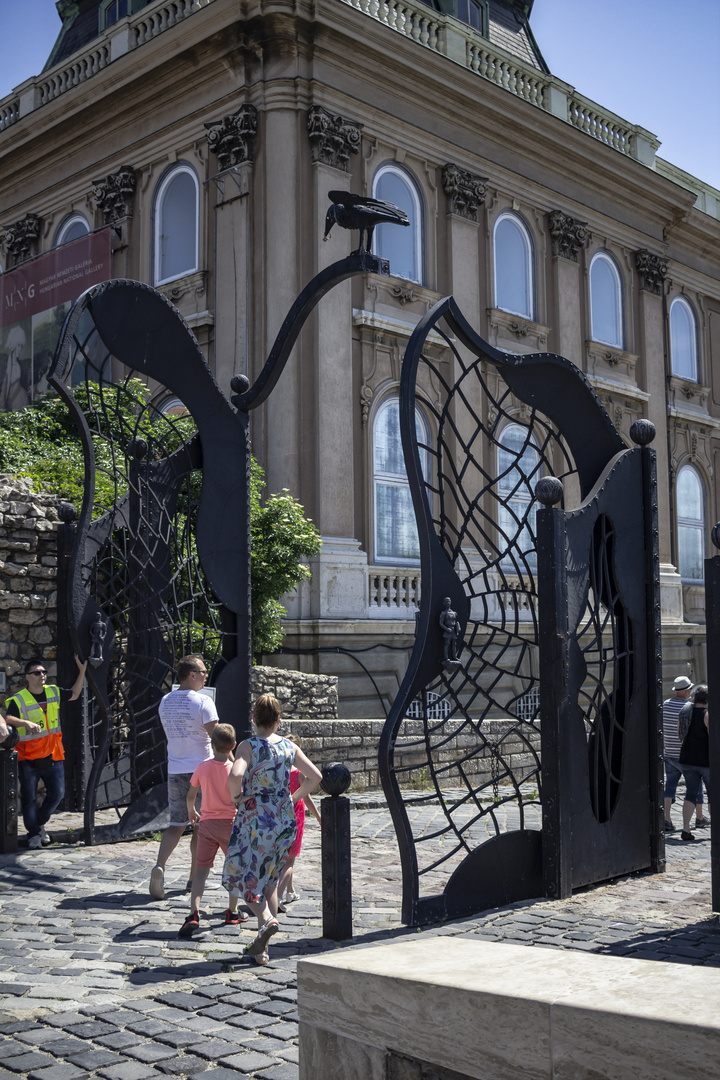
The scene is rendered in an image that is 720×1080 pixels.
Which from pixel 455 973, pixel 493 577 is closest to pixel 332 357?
pixel 493 577

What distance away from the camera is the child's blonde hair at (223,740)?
7031mm

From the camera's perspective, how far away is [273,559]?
603 inches

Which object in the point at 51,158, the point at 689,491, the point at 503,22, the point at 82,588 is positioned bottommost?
the point at 82,588

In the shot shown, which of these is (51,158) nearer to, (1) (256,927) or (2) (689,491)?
(2) (689,491)

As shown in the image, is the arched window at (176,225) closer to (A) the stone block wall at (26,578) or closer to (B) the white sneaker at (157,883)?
(A) the stone block wall at (26,578)

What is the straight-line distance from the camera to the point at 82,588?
370 inches

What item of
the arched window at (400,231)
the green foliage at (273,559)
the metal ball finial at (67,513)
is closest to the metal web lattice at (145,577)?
the metal ball finial at (67,513)

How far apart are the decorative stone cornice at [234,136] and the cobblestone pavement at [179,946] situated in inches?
508

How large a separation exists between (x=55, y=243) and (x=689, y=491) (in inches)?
594

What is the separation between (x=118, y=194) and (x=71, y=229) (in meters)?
2.06

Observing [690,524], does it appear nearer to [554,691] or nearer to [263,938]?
[554,691]

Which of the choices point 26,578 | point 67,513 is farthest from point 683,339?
point 67,513

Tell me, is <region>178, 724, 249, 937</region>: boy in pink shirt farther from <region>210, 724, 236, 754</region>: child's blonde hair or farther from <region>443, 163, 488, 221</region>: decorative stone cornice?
<region>443, 163, 488, 221</region>: decorative stone cornice

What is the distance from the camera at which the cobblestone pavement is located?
4.59 metres
